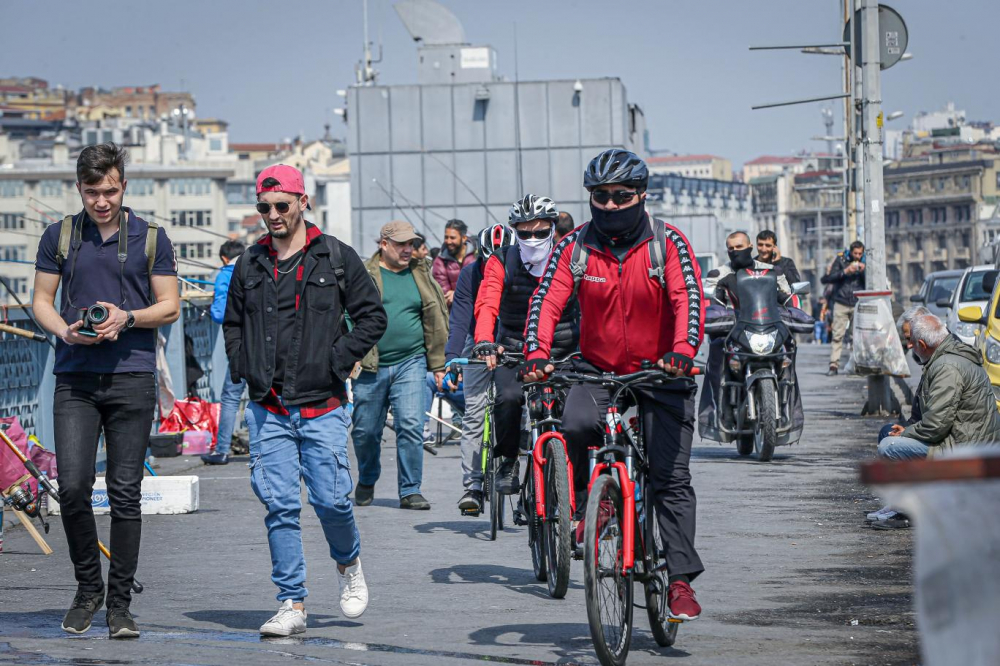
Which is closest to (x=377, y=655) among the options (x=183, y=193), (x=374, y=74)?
(x=374, y=74)

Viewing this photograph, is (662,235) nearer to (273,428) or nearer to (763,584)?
(273,428)

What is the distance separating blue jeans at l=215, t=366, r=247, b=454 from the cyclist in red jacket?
8352 mm

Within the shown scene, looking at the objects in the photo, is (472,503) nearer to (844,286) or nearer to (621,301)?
(621,301)

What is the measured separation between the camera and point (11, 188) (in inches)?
6166

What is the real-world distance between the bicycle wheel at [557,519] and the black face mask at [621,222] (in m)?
1.18

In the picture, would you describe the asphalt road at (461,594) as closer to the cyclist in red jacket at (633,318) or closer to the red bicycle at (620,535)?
the red bicycle at (620,535)

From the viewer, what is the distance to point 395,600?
298 inches

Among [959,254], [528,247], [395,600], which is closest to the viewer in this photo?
[395,600]

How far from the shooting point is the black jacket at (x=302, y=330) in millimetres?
6727

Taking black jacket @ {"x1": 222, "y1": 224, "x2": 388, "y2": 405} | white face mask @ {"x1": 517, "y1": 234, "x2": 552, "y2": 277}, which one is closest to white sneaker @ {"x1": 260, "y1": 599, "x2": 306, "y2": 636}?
black jacket @ {"x1": 222, "y1": 224, "x2": 388, "y2": 405}

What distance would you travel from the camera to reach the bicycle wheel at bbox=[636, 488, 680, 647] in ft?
20.2

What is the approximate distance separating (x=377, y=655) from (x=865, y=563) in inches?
128

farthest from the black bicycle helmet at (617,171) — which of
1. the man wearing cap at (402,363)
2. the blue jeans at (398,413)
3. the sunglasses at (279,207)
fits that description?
the blue jeans at (398,413)

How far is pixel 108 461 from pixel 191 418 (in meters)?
9.70
